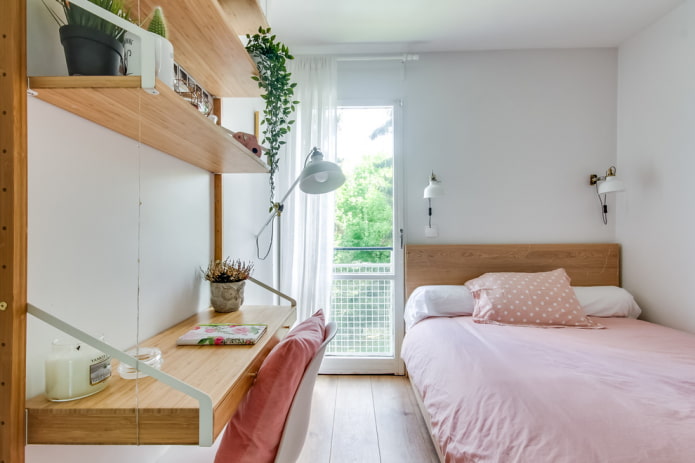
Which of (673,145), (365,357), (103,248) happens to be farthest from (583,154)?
(103,248)

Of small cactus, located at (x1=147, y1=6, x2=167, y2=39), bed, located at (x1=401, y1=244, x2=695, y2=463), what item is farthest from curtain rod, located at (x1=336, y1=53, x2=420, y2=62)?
small cactus, located at (x1=147, y1=6, x2=167, y2=39)

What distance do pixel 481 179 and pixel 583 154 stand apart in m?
0.81

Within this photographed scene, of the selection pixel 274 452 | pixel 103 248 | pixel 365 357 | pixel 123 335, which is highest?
pixel 103 248

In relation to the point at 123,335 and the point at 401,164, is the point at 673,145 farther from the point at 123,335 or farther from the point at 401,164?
the point at 123,335

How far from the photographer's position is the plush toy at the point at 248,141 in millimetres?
1396

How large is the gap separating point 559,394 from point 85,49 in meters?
1.59

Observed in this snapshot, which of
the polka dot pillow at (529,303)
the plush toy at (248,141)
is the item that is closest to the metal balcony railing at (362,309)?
the polka dot pillow at (529,303)

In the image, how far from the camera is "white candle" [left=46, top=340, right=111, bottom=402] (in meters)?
0.67

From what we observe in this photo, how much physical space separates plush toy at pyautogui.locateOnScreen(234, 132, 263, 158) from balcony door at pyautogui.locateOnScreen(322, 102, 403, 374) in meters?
1.33

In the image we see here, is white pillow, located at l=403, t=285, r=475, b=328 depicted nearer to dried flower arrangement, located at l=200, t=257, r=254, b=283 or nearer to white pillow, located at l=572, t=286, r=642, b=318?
white pillow, located at l=572, t=286, r=642, b=318

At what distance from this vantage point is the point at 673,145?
2.22 metres

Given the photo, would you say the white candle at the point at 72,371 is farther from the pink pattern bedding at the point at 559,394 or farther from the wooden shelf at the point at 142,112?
the pink pattern bedding at the point at 559,394

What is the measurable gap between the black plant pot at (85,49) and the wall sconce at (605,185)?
2.91 metres

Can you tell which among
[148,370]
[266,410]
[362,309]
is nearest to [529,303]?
[362,309]
